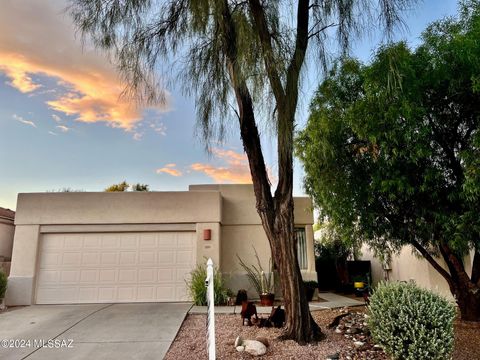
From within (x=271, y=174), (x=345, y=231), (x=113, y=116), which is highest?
(x=113, y=116)

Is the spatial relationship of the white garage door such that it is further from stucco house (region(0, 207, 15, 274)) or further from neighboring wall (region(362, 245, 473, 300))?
neighboring wall (region(362, 245, 473, 300))

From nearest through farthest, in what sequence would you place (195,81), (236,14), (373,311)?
(373,311), (236,14), (195,81)

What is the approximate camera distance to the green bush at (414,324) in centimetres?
429

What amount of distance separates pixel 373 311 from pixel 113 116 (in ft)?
27.4

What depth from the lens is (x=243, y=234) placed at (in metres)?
11.0

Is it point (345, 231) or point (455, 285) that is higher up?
point (345, 231)

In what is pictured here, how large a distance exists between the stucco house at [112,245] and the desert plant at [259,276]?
304 millimetres

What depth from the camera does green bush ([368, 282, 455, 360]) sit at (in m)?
4.29

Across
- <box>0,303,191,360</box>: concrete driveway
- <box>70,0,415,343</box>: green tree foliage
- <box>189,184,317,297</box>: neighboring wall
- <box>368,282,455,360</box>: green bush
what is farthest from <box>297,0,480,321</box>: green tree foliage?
<box>0,303,191,360</box>: concrete driveway

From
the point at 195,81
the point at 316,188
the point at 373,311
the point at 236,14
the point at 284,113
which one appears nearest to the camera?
the point at 373,311

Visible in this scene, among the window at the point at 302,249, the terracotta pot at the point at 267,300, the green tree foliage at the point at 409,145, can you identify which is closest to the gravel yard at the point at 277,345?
the green tree foliage at the point at 409,145

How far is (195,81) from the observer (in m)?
6.34

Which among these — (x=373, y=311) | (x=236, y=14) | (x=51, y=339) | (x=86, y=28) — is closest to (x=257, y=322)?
(x=373, y=311)

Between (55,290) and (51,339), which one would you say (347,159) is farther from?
(55,290)
